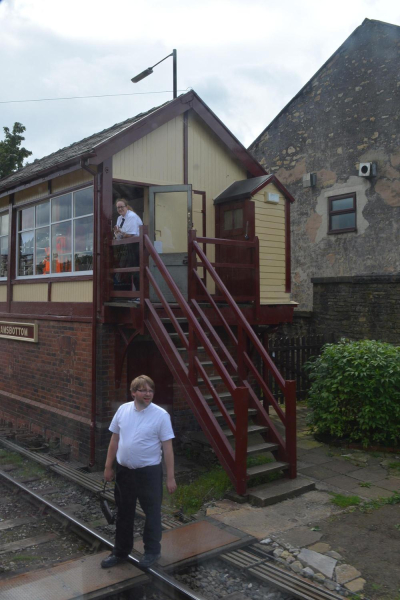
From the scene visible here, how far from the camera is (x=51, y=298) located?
1010 cm

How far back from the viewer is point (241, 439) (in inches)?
248

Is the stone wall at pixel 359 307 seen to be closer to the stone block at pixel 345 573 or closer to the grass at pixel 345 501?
the grass at pixel 345 501

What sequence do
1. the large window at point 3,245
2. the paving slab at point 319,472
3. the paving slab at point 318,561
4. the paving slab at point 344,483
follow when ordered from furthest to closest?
1. the large window at point 3,245
2. the paving slab at point 319,472
3. the paving slab at point 344,483
4. the paving slab at point 318,561

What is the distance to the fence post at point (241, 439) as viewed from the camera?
629cm

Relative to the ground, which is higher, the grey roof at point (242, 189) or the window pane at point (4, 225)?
the grey roof at point (242, 189)

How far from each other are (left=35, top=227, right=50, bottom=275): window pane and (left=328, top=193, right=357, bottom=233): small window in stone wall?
29.9 ft

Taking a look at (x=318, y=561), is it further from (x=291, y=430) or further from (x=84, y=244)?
(x=84, y=244)

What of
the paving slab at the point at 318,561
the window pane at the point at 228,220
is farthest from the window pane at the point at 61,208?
the paving slab at the point at 318,561

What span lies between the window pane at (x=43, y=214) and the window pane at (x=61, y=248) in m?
0.38

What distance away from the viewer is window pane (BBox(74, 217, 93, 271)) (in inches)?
356

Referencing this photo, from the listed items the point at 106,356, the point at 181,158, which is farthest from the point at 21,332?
the point at 181,158

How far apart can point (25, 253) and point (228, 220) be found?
4316 millimetres

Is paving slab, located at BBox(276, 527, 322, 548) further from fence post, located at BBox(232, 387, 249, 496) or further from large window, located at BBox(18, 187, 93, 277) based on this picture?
large window, located at BBox(18, 187, 93, 277)

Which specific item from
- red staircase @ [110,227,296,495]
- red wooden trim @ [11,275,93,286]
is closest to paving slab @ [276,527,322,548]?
red staircase @ [110,227,296,495]
